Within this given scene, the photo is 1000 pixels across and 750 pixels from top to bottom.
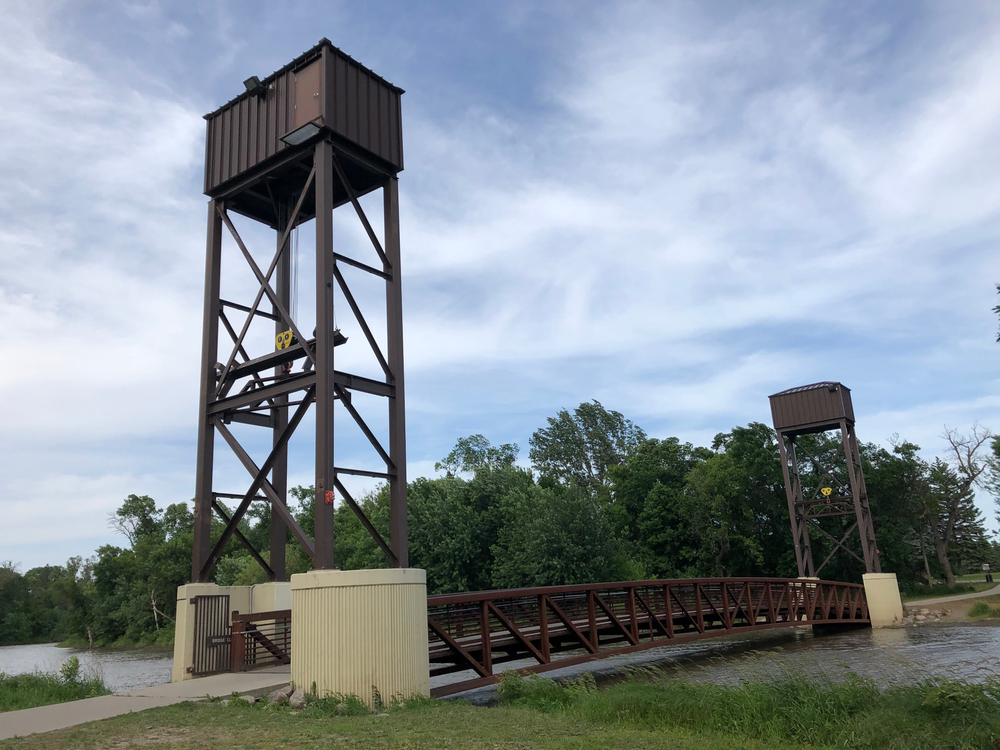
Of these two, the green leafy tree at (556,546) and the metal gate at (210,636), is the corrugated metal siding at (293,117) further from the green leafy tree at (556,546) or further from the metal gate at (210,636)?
the green leafy tree at (556,546)

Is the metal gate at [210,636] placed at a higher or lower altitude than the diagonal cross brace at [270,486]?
lower

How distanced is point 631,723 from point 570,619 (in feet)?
27.2

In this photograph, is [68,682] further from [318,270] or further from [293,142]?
[293,142]

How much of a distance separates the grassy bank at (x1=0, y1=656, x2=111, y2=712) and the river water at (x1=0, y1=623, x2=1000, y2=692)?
16.7 feet

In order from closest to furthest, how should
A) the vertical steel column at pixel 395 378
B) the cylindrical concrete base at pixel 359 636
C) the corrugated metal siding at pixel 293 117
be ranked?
1. the cylindrical concrete base at pixel 359 636
2. the vertical steel column at pixel 395 378
3. the corrugated metal siding at pixel 293 117

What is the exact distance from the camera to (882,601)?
33.5 m

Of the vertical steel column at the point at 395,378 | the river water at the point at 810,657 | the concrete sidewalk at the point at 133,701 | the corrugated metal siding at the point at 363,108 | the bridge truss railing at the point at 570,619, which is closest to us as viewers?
the concrete sidewalk at the point at 133,701

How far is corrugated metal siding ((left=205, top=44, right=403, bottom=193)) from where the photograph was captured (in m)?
15.6

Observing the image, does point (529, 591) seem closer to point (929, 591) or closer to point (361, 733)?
point (361, 733)

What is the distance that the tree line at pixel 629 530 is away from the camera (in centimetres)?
4359

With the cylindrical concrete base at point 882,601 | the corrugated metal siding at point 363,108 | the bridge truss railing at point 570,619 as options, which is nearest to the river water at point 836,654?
the bridge truss railing at point 570,619

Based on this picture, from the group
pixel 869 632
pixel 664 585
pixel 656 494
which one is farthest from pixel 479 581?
pixel 664 585

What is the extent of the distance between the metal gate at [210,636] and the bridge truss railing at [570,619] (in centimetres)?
387

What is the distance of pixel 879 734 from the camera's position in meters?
8.16
